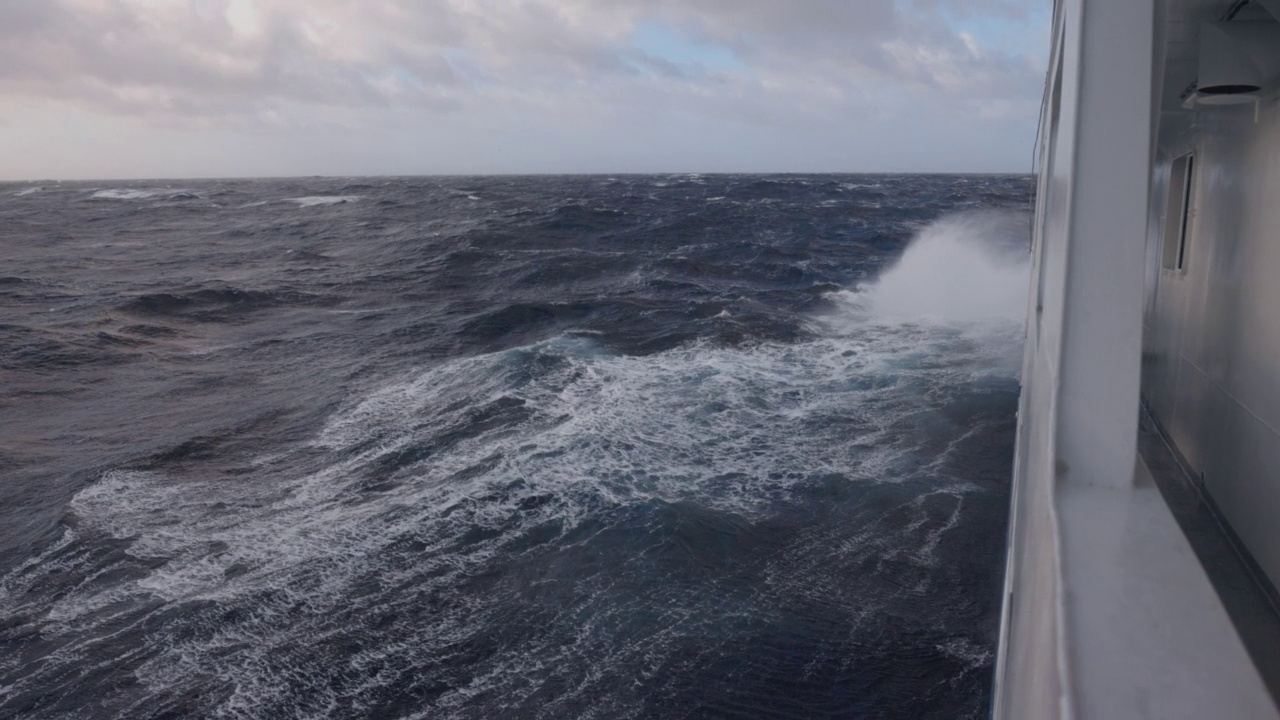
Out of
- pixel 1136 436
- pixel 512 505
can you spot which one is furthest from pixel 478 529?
pixel 1136 436

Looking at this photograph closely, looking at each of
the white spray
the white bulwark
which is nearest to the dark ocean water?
the white spray

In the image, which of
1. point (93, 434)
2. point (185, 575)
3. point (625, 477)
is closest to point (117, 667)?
point (185, 575)

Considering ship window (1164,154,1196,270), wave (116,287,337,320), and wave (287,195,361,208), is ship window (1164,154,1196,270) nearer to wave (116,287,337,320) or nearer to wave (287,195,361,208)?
wave (116,287,337,320)

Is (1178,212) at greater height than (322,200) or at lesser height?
lesser

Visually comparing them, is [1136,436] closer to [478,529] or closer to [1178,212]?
[1178,212]

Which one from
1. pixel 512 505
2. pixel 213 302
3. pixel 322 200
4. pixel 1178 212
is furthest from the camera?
pixel 322 200
